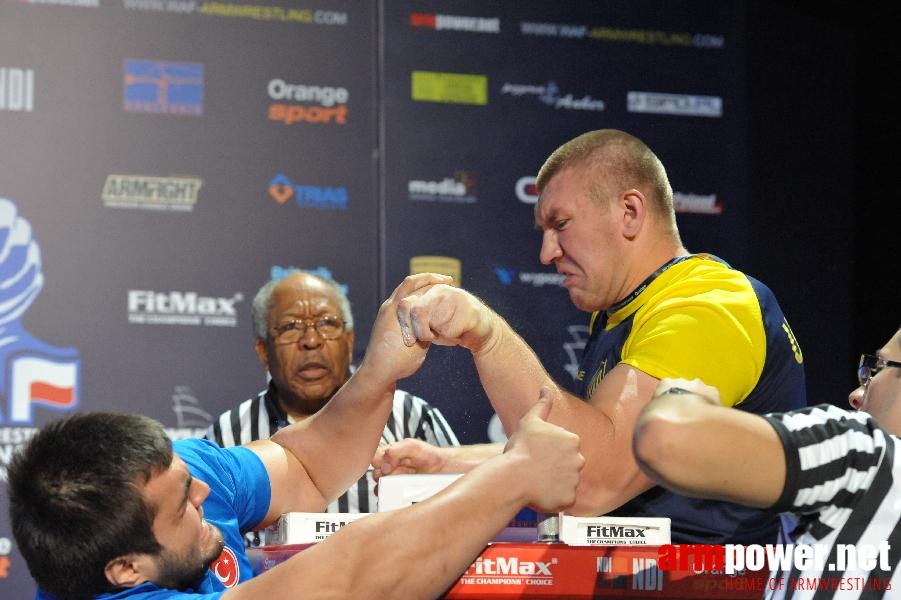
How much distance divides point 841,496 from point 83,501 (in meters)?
1.36

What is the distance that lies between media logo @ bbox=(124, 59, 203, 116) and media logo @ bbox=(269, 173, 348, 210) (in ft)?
1.50

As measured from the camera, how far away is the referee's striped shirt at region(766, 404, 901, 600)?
1614 millimetres

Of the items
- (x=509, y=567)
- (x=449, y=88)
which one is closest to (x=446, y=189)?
(x=449, y=88)

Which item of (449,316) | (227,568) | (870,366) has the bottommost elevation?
(227,568)

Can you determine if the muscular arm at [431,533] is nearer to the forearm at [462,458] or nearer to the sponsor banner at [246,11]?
the forearm at [462,458]

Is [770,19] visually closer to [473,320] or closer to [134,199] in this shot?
[134,199]

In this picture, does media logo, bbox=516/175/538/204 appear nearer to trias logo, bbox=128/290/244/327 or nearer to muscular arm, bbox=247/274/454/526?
trias logo, bbox=128/290/244/327

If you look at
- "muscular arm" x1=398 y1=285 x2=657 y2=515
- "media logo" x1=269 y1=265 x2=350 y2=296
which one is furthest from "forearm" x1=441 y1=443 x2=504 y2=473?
"media logo" x1=269 y1=265 x2=350 y2=296

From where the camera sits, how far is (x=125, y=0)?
513 centimetres

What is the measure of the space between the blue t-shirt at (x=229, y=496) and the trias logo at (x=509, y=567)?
2.56 ft

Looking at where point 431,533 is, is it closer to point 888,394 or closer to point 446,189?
point 888,394

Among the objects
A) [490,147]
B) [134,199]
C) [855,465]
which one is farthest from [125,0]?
[855,465]

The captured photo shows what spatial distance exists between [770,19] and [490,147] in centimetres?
162

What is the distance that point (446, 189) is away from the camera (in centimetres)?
536
